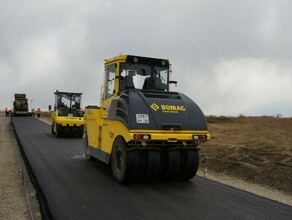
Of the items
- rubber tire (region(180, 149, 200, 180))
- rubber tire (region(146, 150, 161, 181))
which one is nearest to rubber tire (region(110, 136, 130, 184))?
rubber tire (region(146, 150, 161, 181))

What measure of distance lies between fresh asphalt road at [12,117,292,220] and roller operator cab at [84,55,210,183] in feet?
1.15

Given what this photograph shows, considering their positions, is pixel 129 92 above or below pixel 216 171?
above

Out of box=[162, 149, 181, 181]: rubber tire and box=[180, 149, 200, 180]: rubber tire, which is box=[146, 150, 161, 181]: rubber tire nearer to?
box=[162, 149, 181, 181]: rubber tire

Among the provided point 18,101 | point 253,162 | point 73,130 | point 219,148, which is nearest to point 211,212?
point 253,162

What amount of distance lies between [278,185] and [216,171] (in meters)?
2.25

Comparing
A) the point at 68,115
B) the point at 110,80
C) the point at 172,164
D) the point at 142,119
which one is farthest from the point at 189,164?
the point at 68,115

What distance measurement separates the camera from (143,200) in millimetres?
6887

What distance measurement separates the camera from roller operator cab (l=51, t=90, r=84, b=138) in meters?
20.6

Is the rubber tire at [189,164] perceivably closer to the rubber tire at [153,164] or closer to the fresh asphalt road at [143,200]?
the fresh asphalt road at [143,200]

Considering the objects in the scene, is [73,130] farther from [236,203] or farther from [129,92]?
[236,203]

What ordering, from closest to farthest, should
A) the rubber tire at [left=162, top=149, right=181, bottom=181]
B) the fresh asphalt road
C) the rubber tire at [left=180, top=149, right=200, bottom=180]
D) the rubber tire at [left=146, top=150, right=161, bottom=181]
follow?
the fresh asphalt road
the rubber tire at [left=146, top=150, right=161, bottom=181]
the rubber tire at [left=162, top=149, right=181, bottom=181]
the rubber tire at [left=180, top=149, right=200, bottom=180]

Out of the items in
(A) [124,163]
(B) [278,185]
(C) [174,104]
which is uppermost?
(C) [174,104]

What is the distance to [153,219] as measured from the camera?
573 cm

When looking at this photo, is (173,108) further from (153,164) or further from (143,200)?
(143,200)
